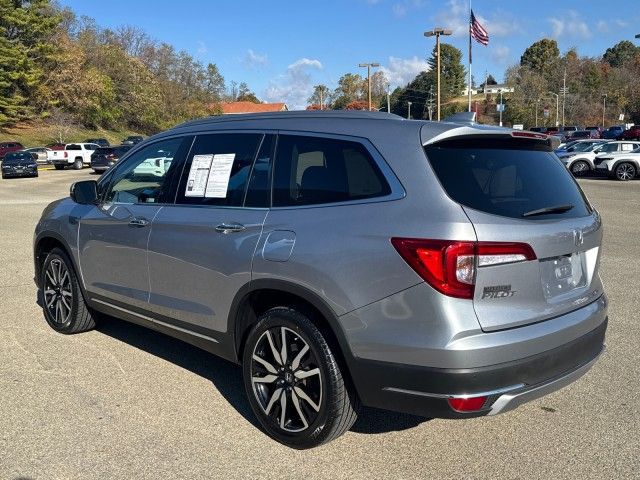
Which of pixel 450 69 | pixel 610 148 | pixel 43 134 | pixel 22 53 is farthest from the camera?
pixel 450 69

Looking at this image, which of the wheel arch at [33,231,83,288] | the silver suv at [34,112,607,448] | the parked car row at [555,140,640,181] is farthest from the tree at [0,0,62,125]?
the silver suv at [34,112,607,448]

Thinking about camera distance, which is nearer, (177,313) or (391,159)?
(391,159)

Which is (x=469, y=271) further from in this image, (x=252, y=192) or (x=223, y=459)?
(x=223, y=459)

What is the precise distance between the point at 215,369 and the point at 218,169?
5.34ft

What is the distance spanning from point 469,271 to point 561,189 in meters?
1.04

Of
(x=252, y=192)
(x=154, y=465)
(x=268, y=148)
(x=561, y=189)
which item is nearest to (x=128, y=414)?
(x=154, y=465)

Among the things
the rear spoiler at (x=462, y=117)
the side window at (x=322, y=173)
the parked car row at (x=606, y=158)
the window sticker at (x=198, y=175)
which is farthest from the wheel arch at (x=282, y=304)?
the parked car row at (x=606, y=158)

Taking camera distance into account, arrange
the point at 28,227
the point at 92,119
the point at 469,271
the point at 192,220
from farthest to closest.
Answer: the point at 92,119 < the point at 28,227 < the point at 192,220 < the point at 469,271

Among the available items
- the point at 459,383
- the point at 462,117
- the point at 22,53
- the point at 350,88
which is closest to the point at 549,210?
the point at 462,117

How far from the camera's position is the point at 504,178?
3.10 m

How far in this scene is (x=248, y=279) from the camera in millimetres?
3428

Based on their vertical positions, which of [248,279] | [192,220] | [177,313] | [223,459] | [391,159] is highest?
[391,159]

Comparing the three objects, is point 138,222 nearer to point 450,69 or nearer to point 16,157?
point 16,157

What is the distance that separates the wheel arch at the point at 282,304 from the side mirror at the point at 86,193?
1969 millimetres
